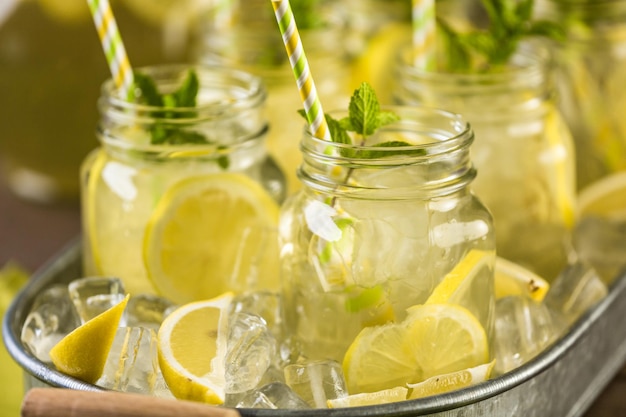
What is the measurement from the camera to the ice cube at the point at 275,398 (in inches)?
33.3

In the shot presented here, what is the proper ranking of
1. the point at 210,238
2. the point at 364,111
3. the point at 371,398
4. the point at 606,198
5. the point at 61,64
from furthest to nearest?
the point at 61,64 < the point at 606,198 < the point at 210,238 < the point at 364,111 < the point at 371,398

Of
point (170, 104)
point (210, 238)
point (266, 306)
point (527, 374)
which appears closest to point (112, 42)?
point (170, 104)

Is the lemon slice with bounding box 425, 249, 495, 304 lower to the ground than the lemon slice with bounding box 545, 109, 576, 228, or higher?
higher

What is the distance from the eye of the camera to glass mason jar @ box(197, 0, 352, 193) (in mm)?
1258

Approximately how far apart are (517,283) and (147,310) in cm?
40

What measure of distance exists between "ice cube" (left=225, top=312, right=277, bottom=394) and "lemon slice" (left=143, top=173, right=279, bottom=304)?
137 mm

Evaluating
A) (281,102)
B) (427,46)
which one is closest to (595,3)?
(427,46)

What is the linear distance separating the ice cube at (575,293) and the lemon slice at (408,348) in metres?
0.21

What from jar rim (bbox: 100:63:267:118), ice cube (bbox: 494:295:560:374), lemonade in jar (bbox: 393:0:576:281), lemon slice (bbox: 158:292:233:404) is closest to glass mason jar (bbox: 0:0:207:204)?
jar rim (bbox: 100:63:267:118)

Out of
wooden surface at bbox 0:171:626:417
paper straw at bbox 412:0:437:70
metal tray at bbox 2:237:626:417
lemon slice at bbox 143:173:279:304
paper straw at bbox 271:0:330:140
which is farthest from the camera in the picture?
wooden surface at bbox 0:171:626:417

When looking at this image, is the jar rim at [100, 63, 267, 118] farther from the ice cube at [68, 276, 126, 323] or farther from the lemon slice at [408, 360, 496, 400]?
the lemon slice at [408, 360, 496, 400]

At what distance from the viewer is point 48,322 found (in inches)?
39.1

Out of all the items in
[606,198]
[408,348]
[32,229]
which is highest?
[408,348]

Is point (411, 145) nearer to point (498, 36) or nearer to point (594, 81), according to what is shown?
point (498, 36)
